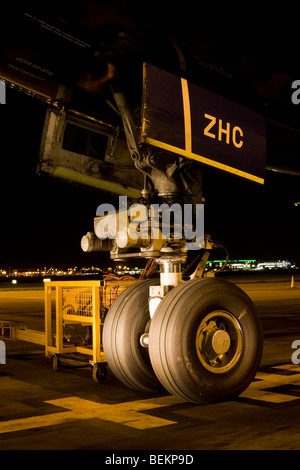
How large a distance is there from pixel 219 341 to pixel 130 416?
Result: 1020 mm

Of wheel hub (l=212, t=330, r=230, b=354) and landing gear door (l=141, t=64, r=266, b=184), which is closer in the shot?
landing gear door (l=141, t=64, r=266, b=184)

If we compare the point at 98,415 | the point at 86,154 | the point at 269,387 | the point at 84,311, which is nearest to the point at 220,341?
the point at 98,415

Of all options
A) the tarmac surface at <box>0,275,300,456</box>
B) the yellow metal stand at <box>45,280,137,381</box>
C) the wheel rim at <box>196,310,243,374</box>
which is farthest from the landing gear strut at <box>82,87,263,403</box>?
the yellow metal stand at <box>45,280,137,381</box>

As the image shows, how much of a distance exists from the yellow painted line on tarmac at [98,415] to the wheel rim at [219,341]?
0.62m

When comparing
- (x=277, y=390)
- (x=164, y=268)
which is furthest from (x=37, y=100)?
(x=277, y=390)

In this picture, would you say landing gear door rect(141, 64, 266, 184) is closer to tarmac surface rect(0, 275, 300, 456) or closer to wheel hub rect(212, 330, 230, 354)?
wheel hub rect(212, 330, 230, 354)

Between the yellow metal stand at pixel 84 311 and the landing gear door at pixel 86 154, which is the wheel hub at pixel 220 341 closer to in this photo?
the landing gear door at pixel 86 154

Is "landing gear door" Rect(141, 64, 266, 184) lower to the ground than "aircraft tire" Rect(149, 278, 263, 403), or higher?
higher

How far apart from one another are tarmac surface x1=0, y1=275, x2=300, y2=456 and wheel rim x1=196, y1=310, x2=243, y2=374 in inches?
17.1

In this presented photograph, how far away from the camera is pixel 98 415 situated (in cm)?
512

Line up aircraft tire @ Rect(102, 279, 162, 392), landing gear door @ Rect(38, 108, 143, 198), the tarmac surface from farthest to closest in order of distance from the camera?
aircraft tire @ Rect(102, 279, 162, 392), landing gear door @ Rect(38, 108, 143, 198), the tarmac surface

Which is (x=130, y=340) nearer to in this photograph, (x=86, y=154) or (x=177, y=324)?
(x=177, y=324)

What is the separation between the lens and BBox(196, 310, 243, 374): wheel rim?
16.3 feet
